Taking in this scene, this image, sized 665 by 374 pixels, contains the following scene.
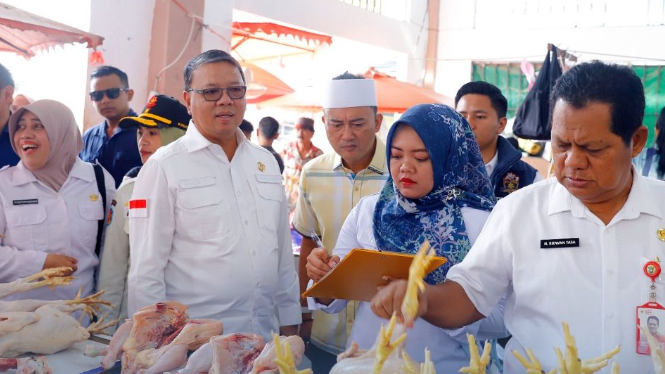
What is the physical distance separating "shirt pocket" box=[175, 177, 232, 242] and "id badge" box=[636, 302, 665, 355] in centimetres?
139

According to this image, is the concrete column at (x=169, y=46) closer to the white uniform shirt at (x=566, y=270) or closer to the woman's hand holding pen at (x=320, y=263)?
the woman's hand holding pen at (x=320, y=263)

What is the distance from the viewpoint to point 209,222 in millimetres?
2369

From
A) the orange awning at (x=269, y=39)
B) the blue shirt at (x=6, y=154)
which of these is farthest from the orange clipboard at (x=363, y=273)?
the orange awning at (x=269, y=39)

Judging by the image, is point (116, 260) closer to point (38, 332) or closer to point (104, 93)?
point (38, 332)

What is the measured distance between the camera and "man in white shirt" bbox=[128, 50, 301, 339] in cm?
233

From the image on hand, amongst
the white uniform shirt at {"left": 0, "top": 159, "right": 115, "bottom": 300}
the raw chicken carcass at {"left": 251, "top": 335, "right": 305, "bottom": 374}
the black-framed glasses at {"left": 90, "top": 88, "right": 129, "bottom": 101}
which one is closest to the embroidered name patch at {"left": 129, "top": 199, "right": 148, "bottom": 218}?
the white uniform shirt at {"left": 0, "top": 159, "right": 115, "bottom": 300}

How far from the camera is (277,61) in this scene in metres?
11.6

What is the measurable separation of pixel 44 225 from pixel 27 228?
0.20ft

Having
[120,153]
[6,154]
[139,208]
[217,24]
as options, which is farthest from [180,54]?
[139,208]

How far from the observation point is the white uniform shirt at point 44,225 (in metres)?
2.42

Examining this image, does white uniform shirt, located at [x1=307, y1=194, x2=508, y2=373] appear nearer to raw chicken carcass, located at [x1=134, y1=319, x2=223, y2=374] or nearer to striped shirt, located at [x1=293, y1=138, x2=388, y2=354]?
raw chicken carcass, located at [x1=134, y1=319, x2=223, y2=374]

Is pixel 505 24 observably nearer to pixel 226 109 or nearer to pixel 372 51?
pixel 372 51

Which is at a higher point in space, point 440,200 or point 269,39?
point 269,39

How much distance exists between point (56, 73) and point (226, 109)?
3.76 meters
